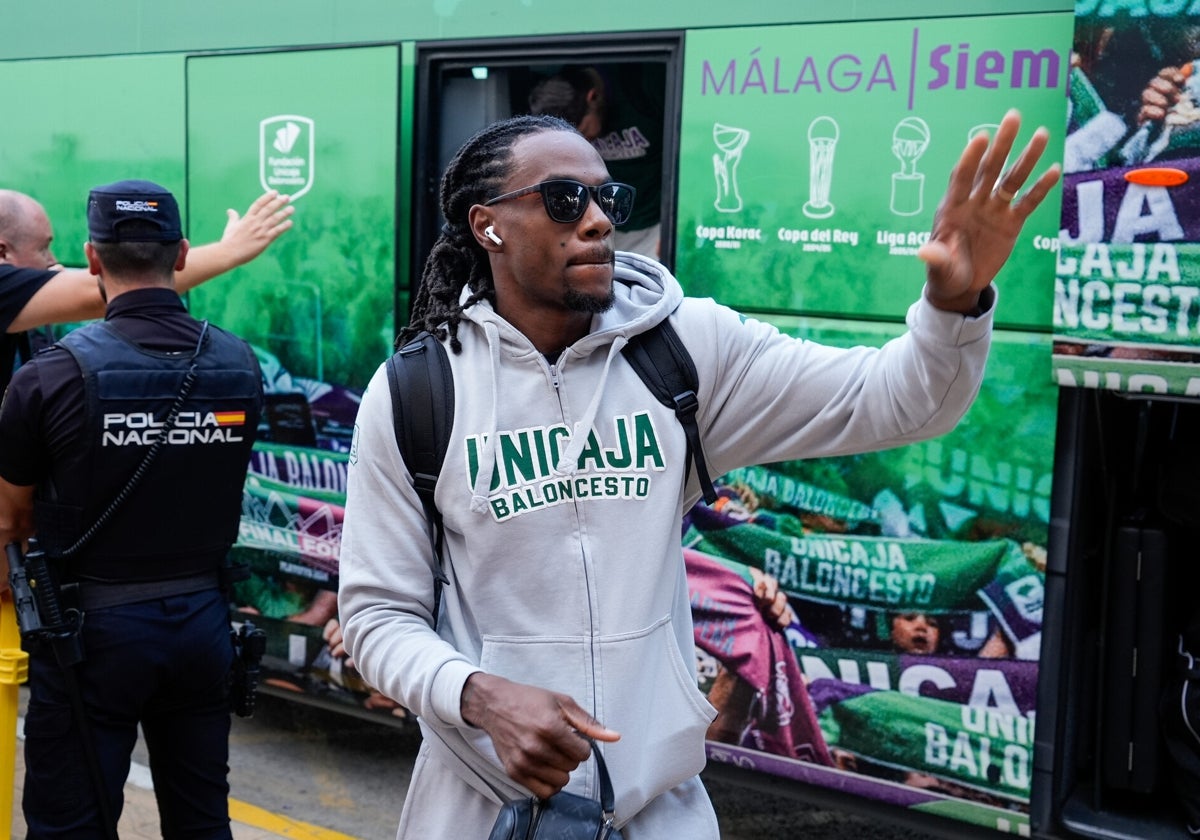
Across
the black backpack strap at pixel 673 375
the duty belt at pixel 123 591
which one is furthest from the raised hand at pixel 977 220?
the duty belt at pixel 123 591

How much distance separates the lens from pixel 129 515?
331 cm

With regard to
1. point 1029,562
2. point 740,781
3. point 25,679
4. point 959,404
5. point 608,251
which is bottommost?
point 740,781

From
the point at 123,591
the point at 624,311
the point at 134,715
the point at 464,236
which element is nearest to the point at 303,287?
the point at 123,591

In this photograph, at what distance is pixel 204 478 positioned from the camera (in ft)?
11.3

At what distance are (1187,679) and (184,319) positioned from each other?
2.85m

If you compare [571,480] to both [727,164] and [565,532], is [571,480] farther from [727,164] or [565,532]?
[727,164]

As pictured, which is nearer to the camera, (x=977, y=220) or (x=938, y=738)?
(x=977, y=220)

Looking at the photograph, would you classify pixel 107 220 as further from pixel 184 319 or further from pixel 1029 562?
pixel 1029 562

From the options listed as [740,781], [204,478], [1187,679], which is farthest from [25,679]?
[1187,679]

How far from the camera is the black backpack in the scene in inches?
84.2

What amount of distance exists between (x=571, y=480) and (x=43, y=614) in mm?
1673

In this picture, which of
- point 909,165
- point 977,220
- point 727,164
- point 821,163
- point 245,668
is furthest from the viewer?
point 727,164

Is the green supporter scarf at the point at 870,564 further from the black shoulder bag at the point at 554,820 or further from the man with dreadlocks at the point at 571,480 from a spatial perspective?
the black shoulder bag at the point at 554,820

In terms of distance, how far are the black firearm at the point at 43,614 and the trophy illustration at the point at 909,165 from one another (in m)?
2.32
